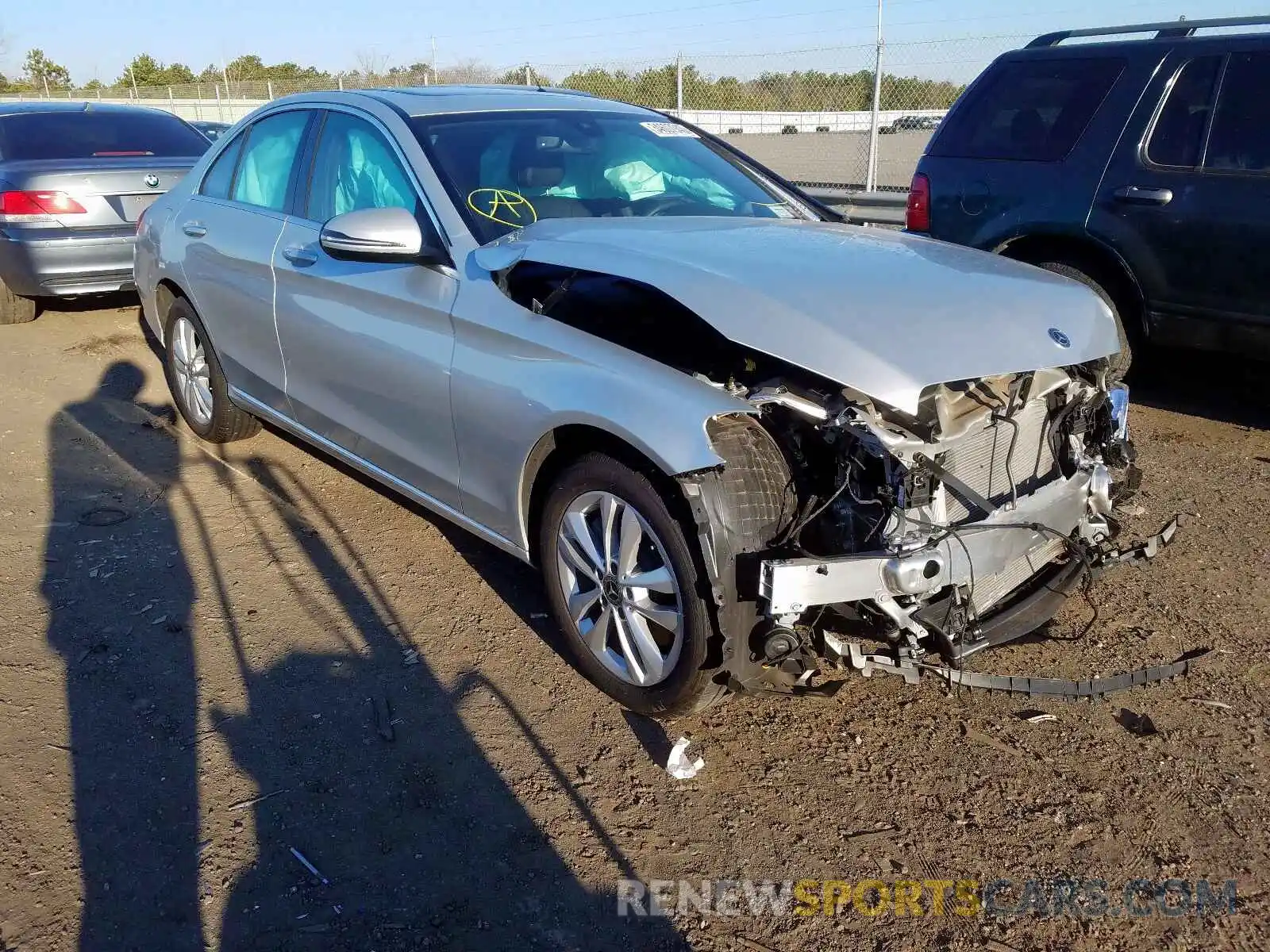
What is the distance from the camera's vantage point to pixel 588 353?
302cm

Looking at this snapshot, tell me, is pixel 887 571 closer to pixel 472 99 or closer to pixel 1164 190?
pixel 472 99

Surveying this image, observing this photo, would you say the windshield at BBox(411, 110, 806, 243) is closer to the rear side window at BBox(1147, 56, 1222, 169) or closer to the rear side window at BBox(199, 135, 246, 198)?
the rear side window at BBox(199, 135, 246, 198)

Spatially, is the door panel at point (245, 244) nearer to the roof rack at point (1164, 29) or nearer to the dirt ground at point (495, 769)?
the dirt ground at point (495, 769)

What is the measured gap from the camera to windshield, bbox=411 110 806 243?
12.1 feet

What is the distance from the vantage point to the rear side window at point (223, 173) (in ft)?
16.6

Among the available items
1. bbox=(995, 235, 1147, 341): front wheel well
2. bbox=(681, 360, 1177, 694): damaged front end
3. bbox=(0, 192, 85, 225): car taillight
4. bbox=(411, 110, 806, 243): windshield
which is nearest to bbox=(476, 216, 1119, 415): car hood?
bbox=(681, 360, 1177, 694): damaged front end

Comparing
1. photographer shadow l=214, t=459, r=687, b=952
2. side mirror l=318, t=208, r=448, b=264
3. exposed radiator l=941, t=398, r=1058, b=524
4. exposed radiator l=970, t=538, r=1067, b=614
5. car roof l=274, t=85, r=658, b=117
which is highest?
car roof l=274, t=85, r=658, b=117

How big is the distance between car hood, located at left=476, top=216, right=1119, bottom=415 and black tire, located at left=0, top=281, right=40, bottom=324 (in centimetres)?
666

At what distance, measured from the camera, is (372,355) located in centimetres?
383

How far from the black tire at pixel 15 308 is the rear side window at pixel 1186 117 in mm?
8153

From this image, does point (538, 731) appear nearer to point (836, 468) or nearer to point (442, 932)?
point (442, 932)

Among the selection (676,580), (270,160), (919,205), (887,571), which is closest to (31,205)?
(270,160)

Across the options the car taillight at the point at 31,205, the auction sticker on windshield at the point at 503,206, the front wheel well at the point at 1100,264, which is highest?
the auction sticker on windshield at the point at 503,206

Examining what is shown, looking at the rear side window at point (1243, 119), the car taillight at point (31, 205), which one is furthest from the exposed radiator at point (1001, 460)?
the car taillight at point (31, 205)
